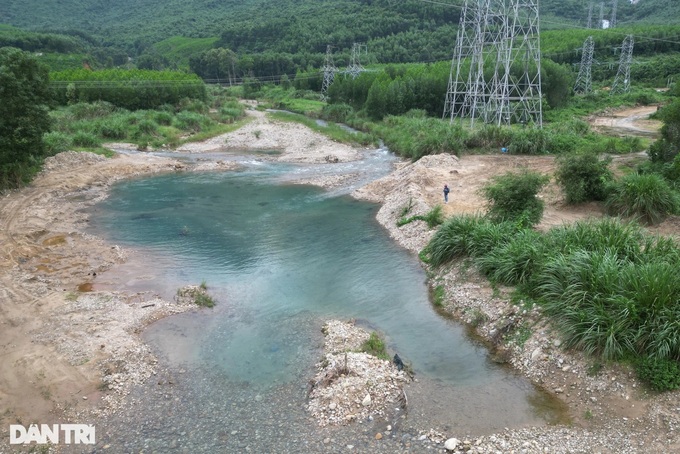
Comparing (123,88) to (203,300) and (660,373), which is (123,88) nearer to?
(203,300)

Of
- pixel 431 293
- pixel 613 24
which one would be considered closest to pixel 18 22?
pixel 613 24

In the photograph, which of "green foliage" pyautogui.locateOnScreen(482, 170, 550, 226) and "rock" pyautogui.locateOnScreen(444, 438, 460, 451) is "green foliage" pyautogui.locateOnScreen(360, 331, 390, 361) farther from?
"green foliage" pyautogui.locateOnScreen(482, 170, 550, 226)

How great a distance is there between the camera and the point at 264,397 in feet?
44.3

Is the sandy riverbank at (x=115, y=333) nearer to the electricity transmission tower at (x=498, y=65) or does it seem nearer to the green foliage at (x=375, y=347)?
the green foliage at (x=375, y=347)

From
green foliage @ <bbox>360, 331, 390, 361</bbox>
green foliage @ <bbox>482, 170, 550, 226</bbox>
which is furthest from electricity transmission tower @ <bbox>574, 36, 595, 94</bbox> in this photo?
green foliage @ <bbox>360, 331, 390, 361</bbox>

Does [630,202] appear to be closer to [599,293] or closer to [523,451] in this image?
[599,293]

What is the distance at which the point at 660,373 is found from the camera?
11.9 metres

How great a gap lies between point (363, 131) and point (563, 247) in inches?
1786

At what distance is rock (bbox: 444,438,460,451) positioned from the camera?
11289 mm

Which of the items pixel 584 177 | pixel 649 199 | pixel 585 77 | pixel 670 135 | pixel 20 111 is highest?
pixel 585 77

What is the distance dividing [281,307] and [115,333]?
5.88 m

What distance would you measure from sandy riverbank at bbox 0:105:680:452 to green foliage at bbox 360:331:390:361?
3603 millimetres

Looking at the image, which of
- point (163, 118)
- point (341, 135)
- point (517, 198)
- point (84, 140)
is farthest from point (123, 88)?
point (517, 198)

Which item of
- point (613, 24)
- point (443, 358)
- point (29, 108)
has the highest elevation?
point (613, 24)
